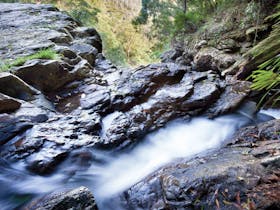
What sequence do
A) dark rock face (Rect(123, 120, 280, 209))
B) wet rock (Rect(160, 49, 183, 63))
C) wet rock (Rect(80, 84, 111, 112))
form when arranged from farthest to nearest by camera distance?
wet rock (Rect(160, 49, 183, 63)) < wet rock (Rect(80, 84, 111, 112)) < dark rock face (Rect(123, 120, 280, 209))

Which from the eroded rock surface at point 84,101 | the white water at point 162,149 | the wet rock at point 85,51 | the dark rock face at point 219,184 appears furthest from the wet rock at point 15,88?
the wet rock at point 85,51

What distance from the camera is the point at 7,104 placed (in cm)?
384

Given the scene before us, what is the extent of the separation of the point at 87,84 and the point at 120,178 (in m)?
2.73

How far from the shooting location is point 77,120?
4.17 meters

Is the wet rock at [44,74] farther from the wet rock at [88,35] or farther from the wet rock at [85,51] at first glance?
the wet rock at [88,35]

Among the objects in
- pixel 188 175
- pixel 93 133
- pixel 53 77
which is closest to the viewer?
pixel 188 175

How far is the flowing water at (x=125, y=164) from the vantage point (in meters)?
3.14

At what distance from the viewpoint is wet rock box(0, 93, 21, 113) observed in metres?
3.78

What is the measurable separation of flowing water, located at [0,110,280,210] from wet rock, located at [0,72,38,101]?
1496 mm

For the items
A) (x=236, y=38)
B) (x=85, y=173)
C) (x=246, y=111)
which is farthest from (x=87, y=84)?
(x=236, y=38)

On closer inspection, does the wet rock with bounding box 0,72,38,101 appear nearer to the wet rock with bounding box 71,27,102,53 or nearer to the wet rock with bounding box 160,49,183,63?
the wet rock with bounding box 71,27,102,53

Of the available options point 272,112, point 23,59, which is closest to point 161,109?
point 272,112

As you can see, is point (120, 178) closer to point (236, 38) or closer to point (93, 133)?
point (93, 133)

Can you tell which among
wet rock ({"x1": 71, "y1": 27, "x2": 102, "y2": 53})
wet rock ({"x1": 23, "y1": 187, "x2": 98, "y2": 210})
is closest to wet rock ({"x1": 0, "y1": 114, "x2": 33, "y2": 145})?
wet rock ({"x1": 23, "y1": 187, "x2": 98, "y2": 210})
